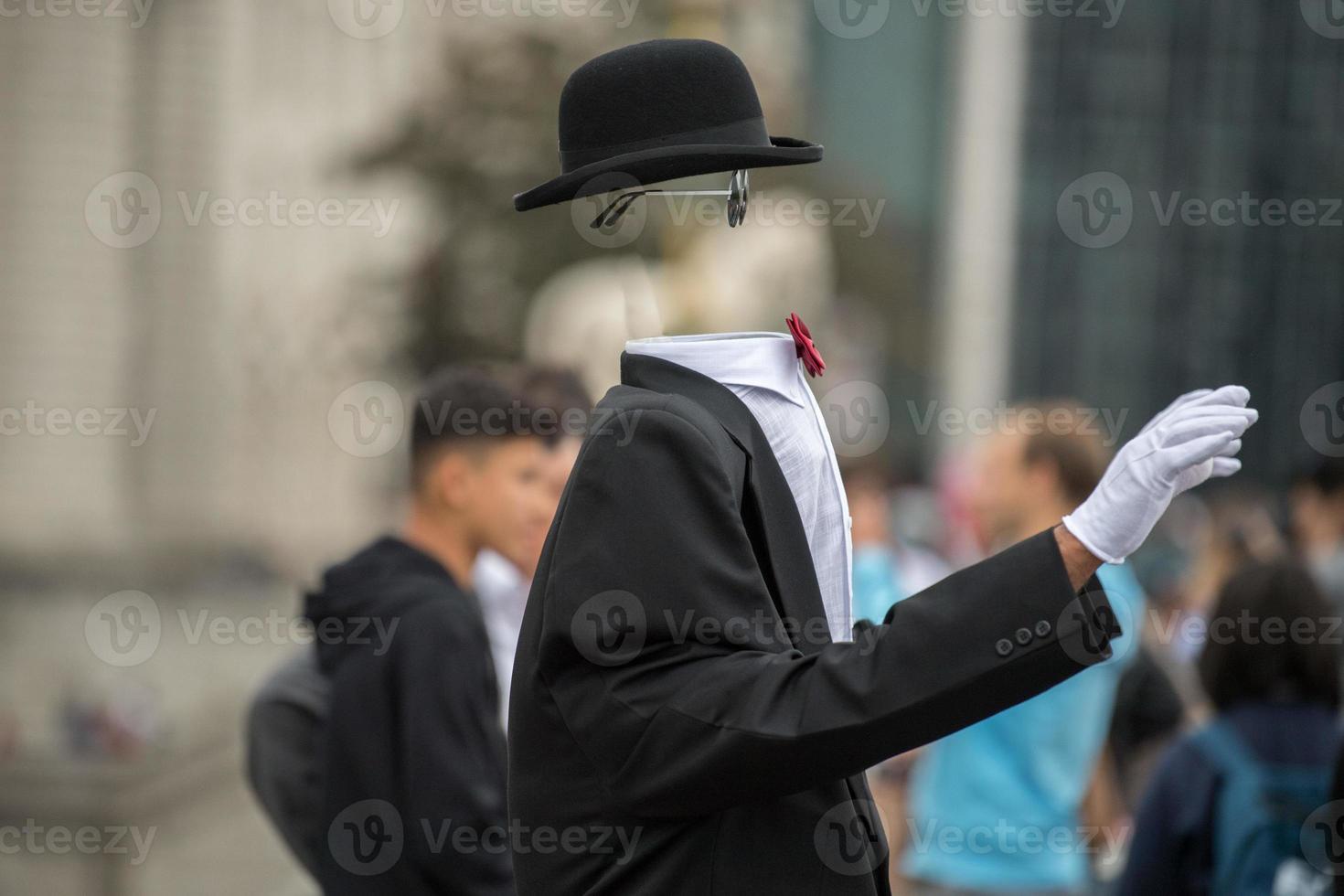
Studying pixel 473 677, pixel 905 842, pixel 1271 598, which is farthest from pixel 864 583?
pixel 473 677

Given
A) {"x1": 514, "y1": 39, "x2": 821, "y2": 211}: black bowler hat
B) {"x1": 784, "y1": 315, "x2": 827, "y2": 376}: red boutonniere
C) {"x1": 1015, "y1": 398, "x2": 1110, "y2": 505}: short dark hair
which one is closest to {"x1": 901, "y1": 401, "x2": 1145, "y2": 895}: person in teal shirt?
{"x1": 1015, "y1": 398, "x2": 1110, "y2": 505}: short dark hair

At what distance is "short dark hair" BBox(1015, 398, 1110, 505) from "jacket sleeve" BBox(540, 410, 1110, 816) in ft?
9.72

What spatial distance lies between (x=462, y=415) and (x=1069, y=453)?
1.88 m

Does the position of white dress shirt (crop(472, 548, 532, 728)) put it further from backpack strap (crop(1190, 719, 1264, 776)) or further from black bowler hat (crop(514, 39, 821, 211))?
black bowler hat (crop(514, 39, 821, 211))

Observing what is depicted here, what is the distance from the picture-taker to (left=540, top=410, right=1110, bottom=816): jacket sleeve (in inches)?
68.9

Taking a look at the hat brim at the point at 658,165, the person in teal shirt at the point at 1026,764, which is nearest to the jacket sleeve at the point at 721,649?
the hat brim at the point at 658,165

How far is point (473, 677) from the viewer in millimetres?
3285

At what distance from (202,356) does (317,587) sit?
10.8 meters

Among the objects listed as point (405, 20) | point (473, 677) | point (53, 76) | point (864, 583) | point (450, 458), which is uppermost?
point (405, 20)

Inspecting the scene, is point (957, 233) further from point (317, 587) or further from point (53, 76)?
point (317, 587)

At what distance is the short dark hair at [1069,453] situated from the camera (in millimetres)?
4762

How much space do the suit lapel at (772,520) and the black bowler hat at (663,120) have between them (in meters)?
0.26

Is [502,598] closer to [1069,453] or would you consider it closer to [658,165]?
[1069,453]

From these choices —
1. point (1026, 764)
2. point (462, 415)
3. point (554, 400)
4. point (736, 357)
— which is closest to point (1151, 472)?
point (736, 357)
